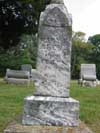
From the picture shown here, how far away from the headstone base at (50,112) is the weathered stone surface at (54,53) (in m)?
0.28

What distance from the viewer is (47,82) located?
255 inches

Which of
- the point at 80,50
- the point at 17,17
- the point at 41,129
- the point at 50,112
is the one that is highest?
the point at 17,17

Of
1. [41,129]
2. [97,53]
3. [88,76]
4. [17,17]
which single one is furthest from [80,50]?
[41,129]

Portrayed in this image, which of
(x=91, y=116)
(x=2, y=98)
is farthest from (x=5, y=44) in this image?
(x=91, y=116)

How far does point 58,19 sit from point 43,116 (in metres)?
1.51

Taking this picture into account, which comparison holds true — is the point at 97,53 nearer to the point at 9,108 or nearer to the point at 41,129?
the point at 9,108

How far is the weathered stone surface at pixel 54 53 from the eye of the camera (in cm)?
648

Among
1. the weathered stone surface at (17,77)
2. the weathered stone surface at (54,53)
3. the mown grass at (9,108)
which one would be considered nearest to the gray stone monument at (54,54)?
the weathered stone surface at (54,53)

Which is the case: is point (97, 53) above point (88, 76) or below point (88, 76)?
below

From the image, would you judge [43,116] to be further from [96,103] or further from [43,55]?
[96,103]

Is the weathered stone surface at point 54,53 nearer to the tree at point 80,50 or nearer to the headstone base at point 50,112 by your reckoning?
the headstone base at point 50,112

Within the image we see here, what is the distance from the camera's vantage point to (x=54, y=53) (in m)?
6.52

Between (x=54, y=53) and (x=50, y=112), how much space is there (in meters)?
0.92

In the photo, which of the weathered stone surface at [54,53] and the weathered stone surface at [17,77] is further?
the weathered stone surface at [17,77]
